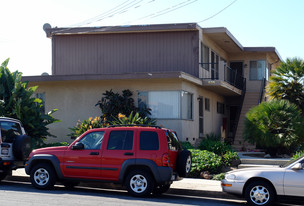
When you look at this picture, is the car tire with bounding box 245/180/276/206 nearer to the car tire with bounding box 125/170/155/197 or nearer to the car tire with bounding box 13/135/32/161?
the car tire with bounding box 125/170/155/197

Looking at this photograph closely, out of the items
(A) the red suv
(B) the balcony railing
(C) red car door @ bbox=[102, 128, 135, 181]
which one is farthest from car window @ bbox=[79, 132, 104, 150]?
(B) the balcony railing

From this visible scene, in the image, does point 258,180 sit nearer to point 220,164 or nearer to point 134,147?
point 134,147

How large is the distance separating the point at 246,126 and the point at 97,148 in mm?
10229

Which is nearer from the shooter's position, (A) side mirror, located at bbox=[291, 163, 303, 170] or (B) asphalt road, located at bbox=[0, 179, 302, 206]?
(A) side mirror, located at bbox=[291, 163, 303, 170]

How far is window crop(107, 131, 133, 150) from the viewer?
11828mm

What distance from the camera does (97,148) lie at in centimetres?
1205

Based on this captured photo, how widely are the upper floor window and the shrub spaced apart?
989 centimetres

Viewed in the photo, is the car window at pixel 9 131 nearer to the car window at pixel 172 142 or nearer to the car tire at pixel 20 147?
the car tire at pixel 20 147

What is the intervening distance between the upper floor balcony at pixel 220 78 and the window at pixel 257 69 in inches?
32.0

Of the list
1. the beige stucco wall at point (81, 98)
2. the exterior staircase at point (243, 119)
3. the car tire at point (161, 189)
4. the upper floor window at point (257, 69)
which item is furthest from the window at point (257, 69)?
the car tire at point (161, 189)

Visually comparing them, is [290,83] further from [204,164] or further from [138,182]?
[138,182]

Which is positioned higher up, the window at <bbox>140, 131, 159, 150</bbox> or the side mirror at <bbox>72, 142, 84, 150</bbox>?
the window at <bbox>140, 131, 159, 150</bbox>

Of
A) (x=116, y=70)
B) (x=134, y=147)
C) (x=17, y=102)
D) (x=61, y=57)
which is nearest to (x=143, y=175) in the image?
(x=134, y=147)

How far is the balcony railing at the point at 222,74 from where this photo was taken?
23109 mm
